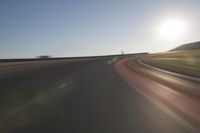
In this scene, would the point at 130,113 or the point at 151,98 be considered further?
the point at 151,98

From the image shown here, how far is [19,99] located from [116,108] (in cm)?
386

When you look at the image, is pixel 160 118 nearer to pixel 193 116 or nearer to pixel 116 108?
pixel 193 116

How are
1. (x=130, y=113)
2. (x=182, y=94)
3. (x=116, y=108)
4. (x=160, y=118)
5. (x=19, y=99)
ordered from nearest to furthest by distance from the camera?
(x=160, y=118) < (x=130, y=113) < (x=116, y=108) < (x=19, y=99) < (x=182, y=94)

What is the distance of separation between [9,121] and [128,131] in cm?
298

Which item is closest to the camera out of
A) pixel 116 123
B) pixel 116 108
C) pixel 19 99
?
pixel 116 123

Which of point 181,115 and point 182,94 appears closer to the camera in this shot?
point 181,115

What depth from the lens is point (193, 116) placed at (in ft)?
26.4

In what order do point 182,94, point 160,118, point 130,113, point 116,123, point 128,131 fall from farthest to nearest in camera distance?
point 182,94 → point 130,113 → point 160,118 → point 116,123 → point 128,131

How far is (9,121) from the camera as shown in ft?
25.2

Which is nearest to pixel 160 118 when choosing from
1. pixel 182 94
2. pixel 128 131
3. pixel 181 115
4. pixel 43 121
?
pixel 181 115

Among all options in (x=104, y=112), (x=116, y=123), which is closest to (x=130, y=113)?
(x=104, y=112)

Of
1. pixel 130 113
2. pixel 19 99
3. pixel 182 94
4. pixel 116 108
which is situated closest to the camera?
pixel 130 113

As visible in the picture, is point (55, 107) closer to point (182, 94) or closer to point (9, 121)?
point (9, 121)

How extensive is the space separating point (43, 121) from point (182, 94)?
6.45 meters
